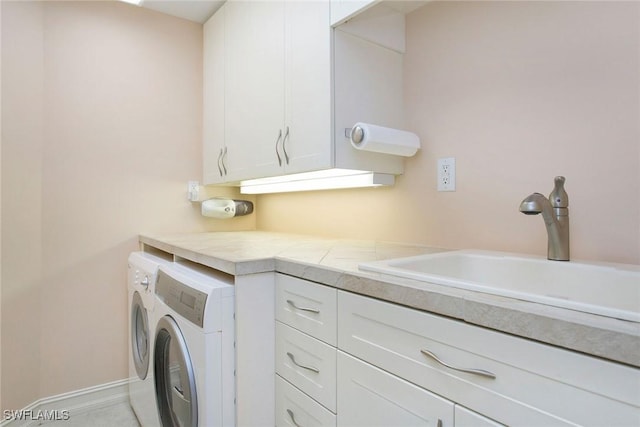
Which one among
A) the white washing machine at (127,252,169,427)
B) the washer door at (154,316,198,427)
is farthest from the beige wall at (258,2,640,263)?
the white washing machine at (127,252,169,427)

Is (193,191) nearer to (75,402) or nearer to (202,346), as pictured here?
(75,402)

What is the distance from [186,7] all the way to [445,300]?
236 cm

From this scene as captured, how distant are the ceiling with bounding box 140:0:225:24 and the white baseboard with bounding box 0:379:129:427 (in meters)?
2.31

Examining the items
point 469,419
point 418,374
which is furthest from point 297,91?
point 469,419

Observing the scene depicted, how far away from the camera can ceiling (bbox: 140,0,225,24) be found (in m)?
2.13

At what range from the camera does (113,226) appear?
212 cm

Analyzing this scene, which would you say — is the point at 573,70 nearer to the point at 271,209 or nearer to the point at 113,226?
Result: the point at 271,209

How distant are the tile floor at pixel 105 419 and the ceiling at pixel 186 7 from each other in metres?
2.41

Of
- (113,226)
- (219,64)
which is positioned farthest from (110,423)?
(219,64)

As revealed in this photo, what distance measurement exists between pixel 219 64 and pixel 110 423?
2140mm

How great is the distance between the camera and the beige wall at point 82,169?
179 cm

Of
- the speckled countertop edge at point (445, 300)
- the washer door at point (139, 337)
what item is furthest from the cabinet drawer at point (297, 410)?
the washer door at point (139, 337)

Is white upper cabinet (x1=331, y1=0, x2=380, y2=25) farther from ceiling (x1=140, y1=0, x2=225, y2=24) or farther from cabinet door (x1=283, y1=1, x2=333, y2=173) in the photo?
ceiling (x1=140, y1=0, x2=225, y2=24)

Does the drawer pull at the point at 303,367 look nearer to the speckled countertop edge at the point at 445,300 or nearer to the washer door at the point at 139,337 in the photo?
the speckled countertop edge at the point at 445,300
